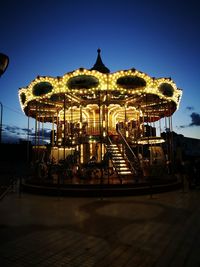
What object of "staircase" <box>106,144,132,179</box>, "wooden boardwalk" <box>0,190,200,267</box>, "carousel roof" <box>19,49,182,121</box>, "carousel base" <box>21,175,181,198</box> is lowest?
"wooden boardwalk" <box>0,190,200,267</box>

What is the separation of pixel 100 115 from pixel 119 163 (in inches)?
169

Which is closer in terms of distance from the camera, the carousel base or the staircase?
the carousel base

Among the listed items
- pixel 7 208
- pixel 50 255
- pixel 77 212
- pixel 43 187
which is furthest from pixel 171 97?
pixel 50 255

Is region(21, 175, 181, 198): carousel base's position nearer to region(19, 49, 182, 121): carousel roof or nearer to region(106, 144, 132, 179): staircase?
region(106, 144, 132, 179): staircase

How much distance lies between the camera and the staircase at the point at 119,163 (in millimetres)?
11141

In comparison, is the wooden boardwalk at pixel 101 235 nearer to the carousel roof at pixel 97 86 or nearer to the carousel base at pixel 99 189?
the carousel base at pixel 99 189

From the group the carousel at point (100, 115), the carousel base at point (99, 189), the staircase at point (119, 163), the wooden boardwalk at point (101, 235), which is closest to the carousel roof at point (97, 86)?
the carousel at point (100, 115)

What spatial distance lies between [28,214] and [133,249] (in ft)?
10.8

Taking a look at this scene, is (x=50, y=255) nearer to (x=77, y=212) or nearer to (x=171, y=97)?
(x=77, y=212)

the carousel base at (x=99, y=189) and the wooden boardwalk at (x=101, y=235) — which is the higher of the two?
the carousel base at (x=99, y=189)

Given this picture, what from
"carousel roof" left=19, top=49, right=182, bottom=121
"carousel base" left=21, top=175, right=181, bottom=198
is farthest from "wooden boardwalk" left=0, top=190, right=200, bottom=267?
"carousel roof" left=19, top=49, right=182, bottom=121

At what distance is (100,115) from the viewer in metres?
15.1

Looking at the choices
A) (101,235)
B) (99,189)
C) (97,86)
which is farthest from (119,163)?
(101,235)

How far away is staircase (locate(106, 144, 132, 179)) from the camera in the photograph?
1114cm
